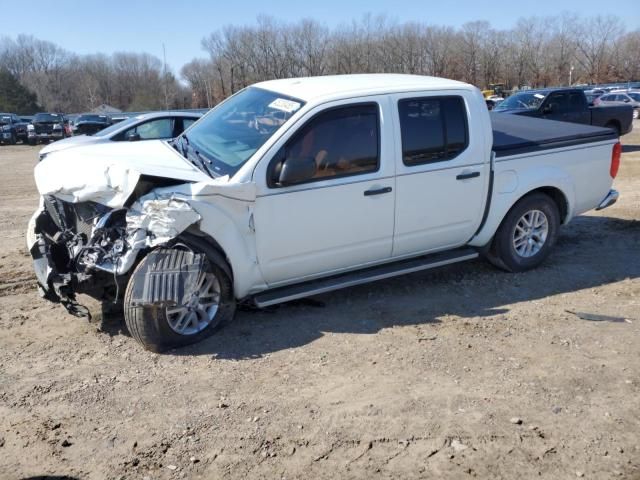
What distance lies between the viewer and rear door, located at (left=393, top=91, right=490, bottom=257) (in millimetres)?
5117

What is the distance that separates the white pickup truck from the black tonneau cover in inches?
1.1

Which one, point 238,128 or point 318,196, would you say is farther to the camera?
point 238,128

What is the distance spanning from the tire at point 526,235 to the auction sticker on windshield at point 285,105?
2.47 m

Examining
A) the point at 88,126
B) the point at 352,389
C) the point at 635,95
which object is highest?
the point at 635,95

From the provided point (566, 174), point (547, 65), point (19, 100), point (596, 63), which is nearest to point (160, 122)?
point (566, 174)

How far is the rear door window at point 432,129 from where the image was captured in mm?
5113

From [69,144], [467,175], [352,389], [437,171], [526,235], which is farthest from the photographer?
[69,144]

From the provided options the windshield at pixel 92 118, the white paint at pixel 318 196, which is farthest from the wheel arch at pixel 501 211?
the windshield at pixel 92 118

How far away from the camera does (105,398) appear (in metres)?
3.94

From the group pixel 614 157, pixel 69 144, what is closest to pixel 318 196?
pixel 614 157

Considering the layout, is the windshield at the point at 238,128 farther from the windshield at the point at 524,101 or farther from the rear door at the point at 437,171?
the windshield at the point at 524,101

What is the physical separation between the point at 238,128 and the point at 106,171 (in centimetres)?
119

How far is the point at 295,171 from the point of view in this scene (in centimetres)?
452

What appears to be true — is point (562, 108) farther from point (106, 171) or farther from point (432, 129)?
point (106, 171)
